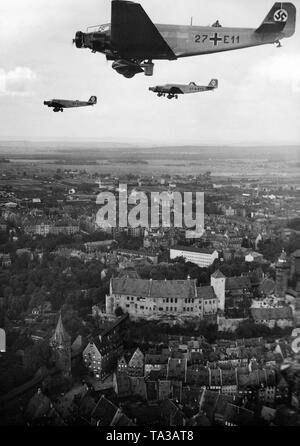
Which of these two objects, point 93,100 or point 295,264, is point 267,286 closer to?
point 295,264

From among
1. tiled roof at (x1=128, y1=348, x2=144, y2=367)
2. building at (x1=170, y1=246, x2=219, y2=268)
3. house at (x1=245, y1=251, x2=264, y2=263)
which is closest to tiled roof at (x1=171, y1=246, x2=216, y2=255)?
building at (x1=170, y1=246, x2=219, y2=268)

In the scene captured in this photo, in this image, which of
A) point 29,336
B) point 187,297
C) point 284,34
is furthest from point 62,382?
point 284,34

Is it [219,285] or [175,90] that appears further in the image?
[219,285]

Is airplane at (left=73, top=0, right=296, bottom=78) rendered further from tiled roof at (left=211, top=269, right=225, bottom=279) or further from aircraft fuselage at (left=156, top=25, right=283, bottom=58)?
tiled roof at (left=211, top=269, right=225, bottom=279)

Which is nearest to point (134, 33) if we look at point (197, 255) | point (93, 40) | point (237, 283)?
point (93, 40)

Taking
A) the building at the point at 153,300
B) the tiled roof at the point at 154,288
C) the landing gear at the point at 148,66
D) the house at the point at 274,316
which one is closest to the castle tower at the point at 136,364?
the building at the point at 153,300

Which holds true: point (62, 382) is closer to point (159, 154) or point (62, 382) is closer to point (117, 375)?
point (117, 375)
